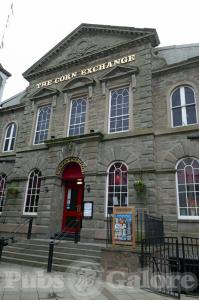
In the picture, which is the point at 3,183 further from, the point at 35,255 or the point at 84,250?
the point at 84,250

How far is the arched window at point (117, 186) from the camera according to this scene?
444 inches

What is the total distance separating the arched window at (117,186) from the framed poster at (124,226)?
3.00 meters

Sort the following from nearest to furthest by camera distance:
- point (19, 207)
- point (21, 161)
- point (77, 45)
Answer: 1. point (19, 207)
2. point (21, 161)
3. point (77, 45)

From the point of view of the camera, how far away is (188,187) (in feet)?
33.9

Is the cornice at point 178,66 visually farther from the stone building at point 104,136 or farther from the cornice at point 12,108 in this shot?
the cornice at point 12,108

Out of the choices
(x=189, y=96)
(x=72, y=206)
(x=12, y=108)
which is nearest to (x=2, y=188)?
(x=72, y=206)

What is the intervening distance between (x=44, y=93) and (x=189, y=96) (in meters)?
9.27

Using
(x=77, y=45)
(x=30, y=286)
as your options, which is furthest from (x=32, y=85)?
(x=30, y=286)

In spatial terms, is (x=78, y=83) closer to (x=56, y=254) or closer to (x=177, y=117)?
(x=177, y=117)

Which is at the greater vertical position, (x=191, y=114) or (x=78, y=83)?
(x=78, y=83)

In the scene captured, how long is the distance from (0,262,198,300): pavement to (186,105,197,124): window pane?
7451mm

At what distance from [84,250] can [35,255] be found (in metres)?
2.12

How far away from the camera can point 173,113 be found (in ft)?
38.9

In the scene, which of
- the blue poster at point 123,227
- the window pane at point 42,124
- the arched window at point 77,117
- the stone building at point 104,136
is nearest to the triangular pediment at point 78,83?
the stone building at point 104,136
